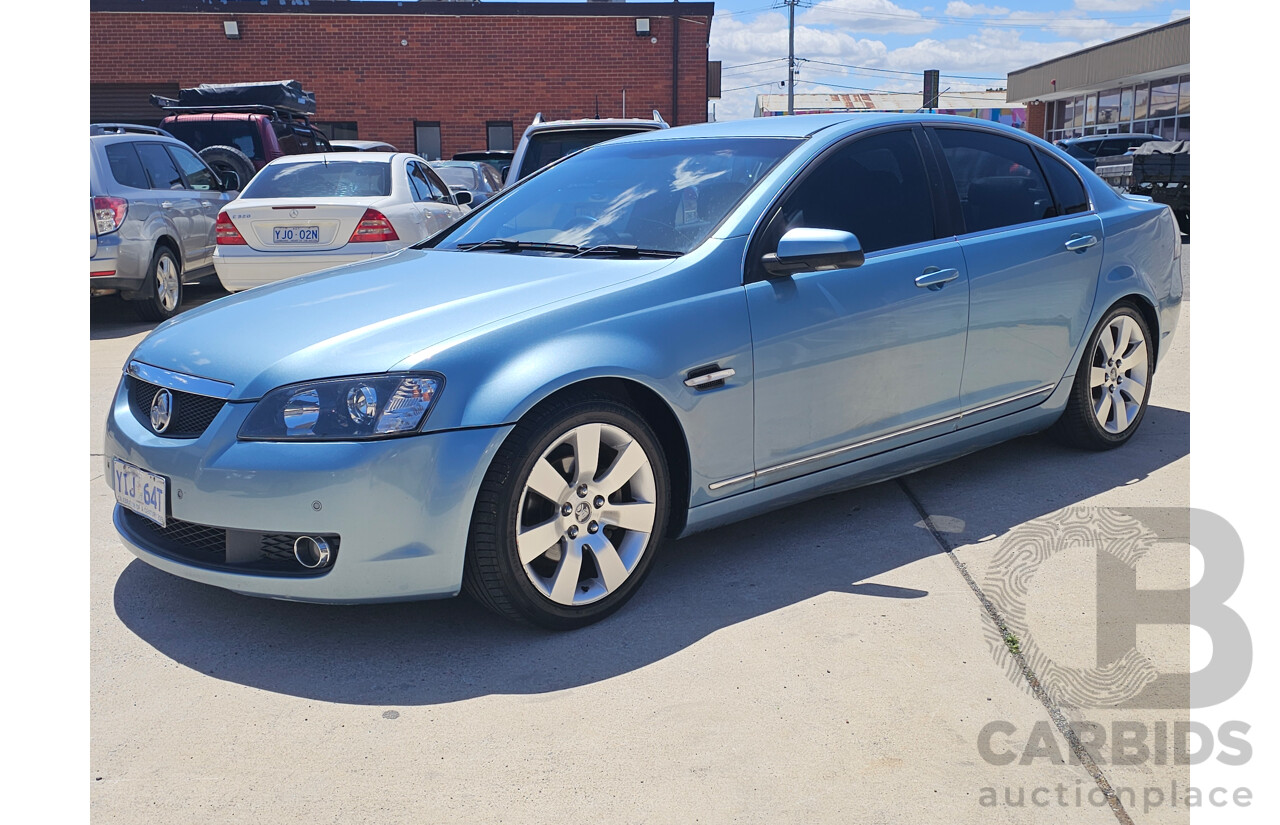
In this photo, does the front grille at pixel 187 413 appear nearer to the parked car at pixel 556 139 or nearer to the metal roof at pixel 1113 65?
the parked car at pixel 556 139

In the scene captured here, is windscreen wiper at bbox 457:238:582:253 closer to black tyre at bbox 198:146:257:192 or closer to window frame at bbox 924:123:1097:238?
window frame at bbox 924:123:1097:238

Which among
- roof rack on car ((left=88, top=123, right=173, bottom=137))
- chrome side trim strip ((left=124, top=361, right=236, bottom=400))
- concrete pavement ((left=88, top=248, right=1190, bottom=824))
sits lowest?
concrete pavement ((left=88, top=248, right=1190, bottom=824))

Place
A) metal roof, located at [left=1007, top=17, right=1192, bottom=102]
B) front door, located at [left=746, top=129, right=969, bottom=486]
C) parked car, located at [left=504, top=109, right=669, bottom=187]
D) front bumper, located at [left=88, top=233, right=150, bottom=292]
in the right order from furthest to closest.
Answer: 1. metal roof, located at [left=1007, top=17, right=1192, bottom=102]
2. front bumper, located at [left=88, top=233, right=150, bottom=292]
3. parked car, located at [left=504, top=109, right=669, bottom=187]
4. front door, located at [left=746, top=129, right=969, bottom=486]

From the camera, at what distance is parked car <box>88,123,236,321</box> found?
31.1 feet

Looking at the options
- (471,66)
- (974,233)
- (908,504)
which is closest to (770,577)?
(908,504)

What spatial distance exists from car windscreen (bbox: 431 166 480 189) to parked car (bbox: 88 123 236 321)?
12.0 feet

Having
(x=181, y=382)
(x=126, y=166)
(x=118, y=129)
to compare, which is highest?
(x=118, y=129)

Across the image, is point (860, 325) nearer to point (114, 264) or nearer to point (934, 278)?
point (934, 278)

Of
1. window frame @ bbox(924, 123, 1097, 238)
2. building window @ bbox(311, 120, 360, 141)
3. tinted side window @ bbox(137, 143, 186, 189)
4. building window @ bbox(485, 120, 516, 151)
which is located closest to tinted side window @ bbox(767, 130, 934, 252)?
window frame @ bbox(924, 123, 1097, 238)

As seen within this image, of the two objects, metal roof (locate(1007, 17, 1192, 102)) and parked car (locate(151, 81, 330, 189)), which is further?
metal roof (locate(1007, 17, 1192, 102))

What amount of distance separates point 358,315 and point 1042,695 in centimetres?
227

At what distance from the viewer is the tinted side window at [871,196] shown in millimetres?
4105

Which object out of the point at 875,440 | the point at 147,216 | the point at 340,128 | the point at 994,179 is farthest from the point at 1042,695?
the point at 340,128

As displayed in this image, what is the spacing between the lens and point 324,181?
382 inches
